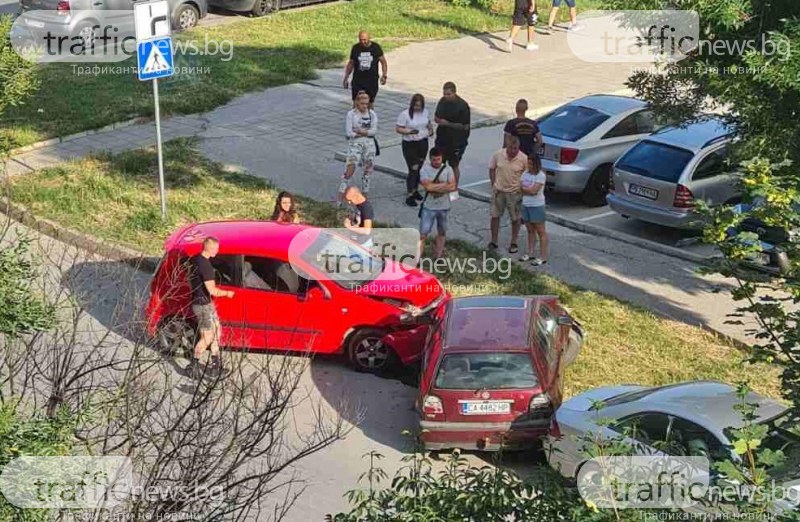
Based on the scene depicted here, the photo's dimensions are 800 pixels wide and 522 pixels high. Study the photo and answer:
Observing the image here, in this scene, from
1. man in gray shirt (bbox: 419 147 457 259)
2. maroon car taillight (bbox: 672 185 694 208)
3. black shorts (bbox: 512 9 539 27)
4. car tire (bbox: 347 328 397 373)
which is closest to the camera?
car tire (bbox: 347 328 397 373)

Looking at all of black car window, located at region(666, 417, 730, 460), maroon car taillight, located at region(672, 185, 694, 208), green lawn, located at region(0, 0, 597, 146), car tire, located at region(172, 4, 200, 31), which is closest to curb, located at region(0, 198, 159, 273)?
green lawn, located at region(0, 0, 597, 146)

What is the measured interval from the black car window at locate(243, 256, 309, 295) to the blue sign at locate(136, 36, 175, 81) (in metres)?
3.79

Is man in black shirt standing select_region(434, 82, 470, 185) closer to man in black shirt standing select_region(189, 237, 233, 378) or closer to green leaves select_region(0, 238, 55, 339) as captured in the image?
man in black shirt standing select_region(189, 237, 233, 378)

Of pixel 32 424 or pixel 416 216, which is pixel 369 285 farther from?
pixel 32 424

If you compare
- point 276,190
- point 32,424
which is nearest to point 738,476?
point 32,424

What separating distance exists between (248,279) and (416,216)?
4741 mm

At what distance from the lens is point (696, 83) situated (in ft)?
41.9

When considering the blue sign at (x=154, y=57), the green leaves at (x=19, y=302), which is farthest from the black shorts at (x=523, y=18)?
the green leaves at (x=19, y=302)

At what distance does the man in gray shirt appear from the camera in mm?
14922

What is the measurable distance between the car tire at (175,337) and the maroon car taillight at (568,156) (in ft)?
24.4

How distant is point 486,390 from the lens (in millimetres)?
11023

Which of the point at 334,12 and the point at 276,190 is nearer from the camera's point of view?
the point at 276,190

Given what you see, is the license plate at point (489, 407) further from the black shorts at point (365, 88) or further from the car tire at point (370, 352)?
the black shorts at point (365, 88)

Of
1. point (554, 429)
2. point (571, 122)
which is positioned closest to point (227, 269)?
point (554, 429)
